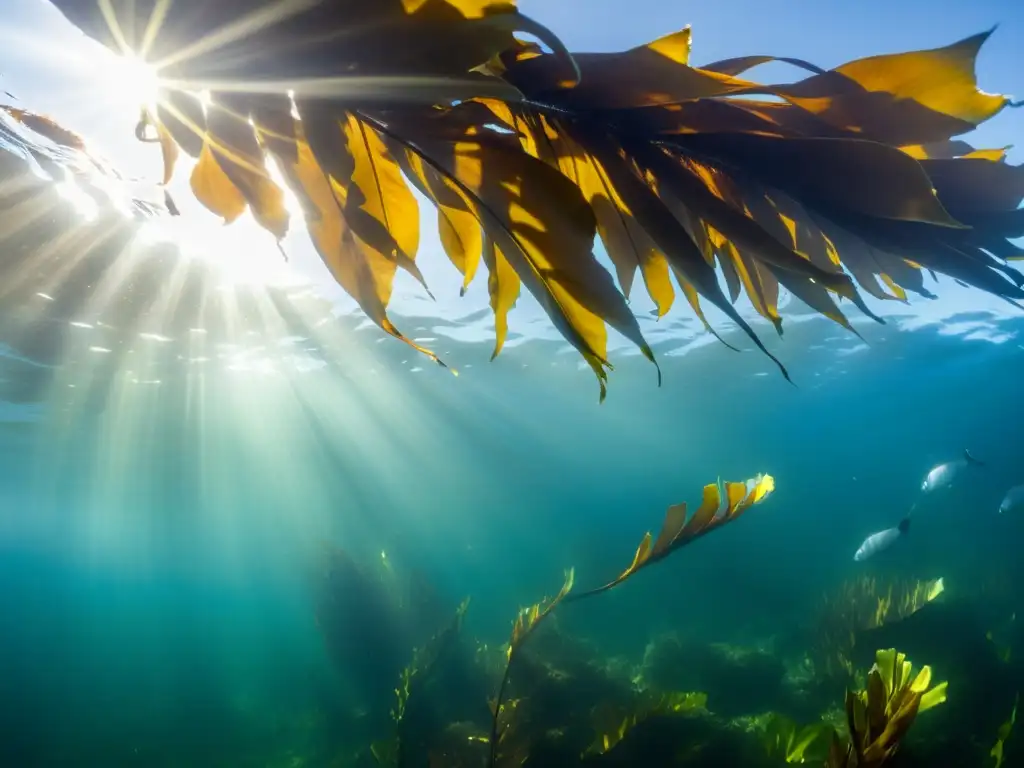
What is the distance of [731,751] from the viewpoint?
200 inches

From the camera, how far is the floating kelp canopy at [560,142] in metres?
0.96

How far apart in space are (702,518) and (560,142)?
1.77m

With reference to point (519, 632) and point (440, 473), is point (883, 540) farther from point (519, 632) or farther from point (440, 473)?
point (440, 473)

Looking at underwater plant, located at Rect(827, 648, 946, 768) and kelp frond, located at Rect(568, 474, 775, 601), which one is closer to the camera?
underwater plant, located at Rect(827, 648, 946, 768)

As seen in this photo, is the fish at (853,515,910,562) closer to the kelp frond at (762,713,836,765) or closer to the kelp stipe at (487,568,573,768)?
the kelp frond at (762,713,836,765)

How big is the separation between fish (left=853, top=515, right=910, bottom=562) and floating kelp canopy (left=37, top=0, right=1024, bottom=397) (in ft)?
35.9

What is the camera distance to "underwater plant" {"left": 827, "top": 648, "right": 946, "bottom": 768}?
1752 millimetres

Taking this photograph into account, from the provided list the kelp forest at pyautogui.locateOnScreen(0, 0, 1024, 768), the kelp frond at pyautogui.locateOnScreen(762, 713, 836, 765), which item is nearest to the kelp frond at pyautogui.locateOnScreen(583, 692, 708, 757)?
the kelp frond at pyautogui.locateOnScreen(762, 713, 836, 765)

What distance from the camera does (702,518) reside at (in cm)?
232

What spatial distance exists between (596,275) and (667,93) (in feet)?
1.37

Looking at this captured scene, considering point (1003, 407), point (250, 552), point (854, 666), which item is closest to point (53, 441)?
point (854, 666)

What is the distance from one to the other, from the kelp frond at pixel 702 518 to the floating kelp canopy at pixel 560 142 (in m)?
1.23

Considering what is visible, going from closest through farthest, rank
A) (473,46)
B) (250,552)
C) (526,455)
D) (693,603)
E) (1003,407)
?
(473,46)
(693,603)
(1003,407)
(526,455)
(250,552)

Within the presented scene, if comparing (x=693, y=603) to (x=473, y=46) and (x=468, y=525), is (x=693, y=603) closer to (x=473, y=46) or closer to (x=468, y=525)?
(x=473, y=46)
